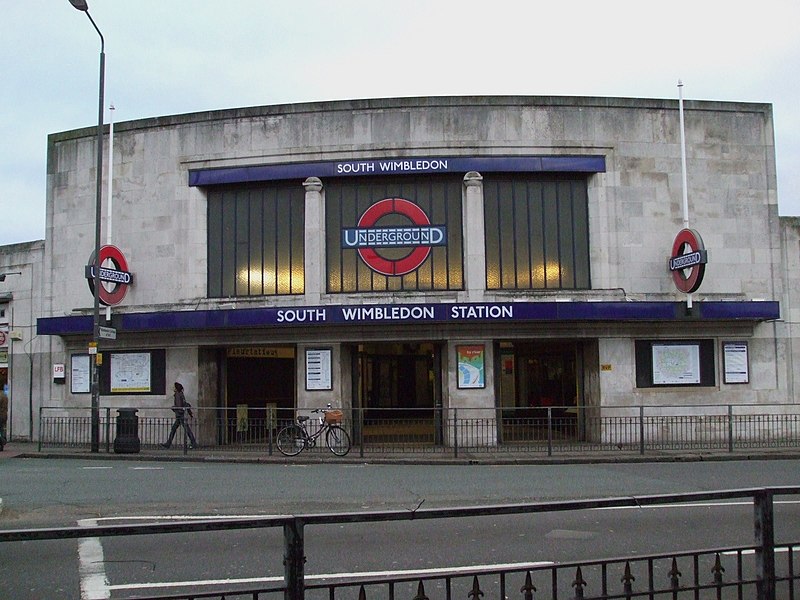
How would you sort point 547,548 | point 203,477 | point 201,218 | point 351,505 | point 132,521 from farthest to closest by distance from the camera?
1. point 201,218
2. point 203,477
3. point 351,505
4. point 132,521
5. point 547,548

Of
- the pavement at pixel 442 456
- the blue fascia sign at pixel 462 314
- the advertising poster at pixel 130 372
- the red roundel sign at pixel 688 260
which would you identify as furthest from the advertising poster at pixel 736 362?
the advertising poster at pixel 130 372

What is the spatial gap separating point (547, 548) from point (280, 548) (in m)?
2.73

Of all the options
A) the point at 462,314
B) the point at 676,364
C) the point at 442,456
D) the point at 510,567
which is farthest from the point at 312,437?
the point at 510,567

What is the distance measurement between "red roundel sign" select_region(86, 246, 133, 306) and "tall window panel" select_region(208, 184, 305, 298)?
2.39m

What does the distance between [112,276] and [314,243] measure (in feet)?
18.1

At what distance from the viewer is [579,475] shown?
14695 mm

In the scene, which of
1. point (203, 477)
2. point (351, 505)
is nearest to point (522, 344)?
point (203, 477)

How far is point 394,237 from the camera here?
21.7 metres

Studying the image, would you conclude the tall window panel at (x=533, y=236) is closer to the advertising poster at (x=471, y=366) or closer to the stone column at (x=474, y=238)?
the stone column at (x=474, y=238)

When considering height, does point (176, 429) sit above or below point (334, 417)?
below

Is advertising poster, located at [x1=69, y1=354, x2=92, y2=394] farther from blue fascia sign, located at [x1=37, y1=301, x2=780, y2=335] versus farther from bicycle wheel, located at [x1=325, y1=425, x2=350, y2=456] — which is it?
bicycle wheel, located at [x1=325, y1=425, x2=350, y2=456]

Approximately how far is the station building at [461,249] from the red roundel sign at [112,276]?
63 mm

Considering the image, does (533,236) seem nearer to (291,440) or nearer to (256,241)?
(256,241)

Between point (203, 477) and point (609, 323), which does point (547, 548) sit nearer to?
point (203, 477)
